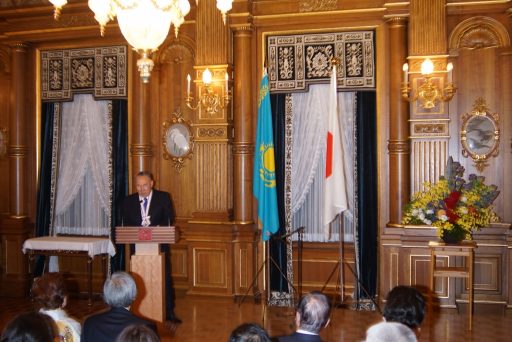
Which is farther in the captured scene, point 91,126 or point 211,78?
point 91,126

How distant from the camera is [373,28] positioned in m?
8.16

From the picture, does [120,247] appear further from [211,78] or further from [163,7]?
[163,7]

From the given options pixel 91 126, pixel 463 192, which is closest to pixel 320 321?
pixel 463 192

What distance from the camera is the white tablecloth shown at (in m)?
8.21

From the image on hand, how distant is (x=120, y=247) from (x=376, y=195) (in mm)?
3852

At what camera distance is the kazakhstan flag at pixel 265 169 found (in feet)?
25.7

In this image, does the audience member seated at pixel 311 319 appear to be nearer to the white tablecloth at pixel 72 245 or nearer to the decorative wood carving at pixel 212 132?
the decorative wood carving at pixel 212 132

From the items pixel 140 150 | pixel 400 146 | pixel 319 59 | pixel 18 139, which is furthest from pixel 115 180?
pixel 400 146

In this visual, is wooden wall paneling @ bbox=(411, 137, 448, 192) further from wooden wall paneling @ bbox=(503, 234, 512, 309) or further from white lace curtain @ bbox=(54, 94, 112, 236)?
white lace curtain @ bbox=(54, 94, 112, 236)

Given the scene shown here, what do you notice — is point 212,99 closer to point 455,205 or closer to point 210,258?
point 210,258

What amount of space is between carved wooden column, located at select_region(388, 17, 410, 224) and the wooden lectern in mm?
3258

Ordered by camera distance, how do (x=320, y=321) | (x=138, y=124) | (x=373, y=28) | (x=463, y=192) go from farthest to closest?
(x=138, y=124) → (x=373, y=28) → (x=463, y=192) → (x=320, y=321)

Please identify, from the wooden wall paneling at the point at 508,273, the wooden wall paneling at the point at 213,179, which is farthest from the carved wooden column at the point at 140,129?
the wooden wall paneling at the point at 508,273

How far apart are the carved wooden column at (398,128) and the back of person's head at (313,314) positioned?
4.89 metres
